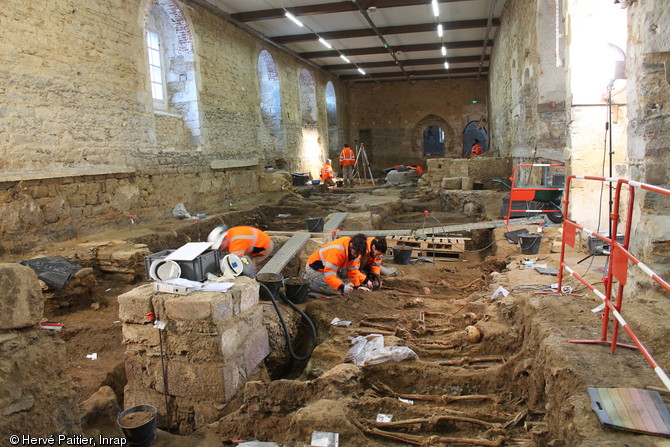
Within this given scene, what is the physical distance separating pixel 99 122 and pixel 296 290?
5696 millimetres

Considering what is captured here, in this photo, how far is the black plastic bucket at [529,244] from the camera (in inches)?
250

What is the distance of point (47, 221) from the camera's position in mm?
7344

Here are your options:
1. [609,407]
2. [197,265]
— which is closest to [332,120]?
[197,265]

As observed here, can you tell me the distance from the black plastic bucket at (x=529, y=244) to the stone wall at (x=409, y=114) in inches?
806

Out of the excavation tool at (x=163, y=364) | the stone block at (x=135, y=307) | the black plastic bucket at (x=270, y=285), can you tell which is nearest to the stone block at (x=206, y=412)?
the excavation tool at (x=163, y=364)

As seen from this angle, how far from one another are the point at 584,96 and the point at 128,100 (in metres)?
8.17

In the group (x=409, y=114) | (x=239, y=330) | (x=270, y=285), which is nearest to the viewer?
(x=239, y=330)

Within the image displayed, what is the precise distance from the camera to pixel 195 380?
3.74 meters

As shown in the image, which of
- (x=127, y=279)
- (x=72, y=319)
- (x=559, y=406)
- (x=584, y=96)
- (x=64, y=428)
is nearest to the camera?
(x=559, y=406)

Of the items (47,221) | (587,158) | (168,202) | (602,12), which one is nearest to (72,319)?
(47,221)

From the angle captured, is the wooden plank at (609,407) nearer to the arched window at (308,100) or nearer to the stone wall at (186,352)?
the stone wall at (186,352)

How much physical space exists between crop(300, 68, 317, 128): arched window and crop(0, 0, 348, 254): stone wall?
24.7 feet

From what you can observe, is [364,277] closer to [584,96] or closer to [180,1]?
[584,96]

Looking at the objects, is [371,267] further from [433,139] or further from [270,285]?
[433,139]
